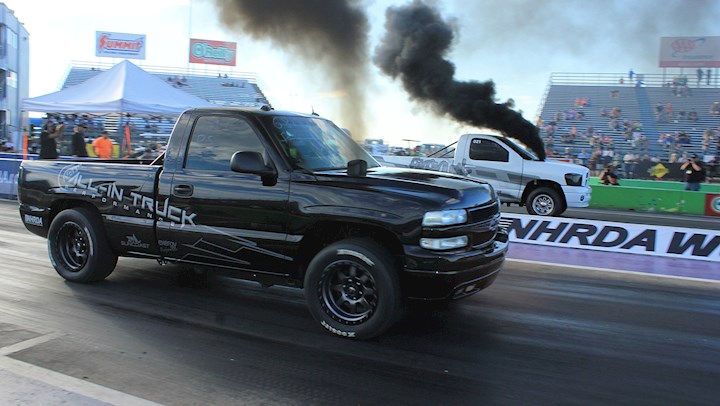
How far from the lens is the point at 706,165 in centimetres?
2267

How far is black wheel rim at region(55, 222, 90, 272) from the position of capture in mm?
5605

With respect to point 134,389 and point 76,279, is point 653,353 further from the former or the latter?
point 76,279

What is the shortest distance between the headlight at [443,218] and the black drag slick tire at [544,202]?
953 centimetres

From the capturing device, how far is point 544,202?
13.1 m

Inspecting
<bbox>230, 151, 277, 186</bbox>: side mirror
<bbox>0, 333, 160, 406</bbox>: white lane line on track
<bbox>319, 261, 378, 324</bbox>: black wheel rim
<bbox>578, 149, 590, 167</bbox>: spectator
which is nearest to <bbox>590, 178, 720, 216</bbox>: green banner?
<bbox>578, 149, 590, 167</bbox>: spectator

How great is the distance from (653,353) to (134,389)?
3571 mm

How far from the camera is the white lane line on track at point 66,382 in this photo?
10.7 ft

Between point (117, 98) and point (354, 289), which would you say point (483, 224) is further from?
point (117, 98)

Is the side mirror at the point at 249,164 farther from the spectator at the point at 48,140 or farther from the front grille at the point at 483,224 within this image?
the spectator at the point at 48,140

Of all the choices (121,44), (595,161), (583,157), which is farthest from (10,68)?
(595,161)

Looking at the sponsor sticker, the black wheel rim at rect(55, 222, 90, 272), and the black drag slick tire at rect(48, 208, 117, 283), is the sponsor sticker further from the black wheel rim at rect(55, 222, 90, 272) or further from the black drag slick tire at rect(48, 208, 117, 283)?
the black wheel rim at rect(55, 222, 90, 272)

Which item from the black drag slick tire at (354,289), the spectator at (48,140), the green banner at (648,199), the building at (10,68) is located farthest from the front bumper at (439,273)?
the building at (10,68)

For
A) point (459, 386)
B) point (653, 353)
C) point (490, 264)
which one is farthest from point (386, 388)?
point (653, 353)

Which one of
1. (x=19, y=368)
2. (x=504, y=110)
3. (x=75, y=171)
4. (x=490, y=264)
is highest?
(x=504, y=110)
